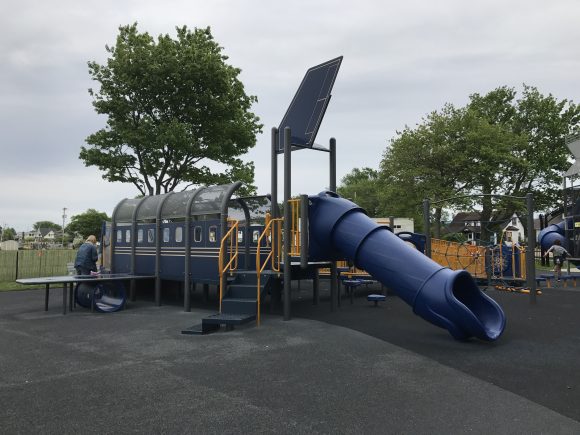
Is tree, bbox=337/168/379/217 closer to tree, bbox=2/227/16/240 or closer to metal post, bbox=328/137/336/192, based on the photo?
metal post, bbox=328/137/336/192

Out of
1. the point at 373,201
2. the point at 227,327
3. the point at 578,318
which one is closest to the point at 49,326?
the point at 227,327

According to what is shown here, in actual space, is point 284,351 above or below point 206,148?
below

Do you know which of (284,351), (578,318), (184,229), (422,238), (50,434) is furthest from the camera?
(422,238)

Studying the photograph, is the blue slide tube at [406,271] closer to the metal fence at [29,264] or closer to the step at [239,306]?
the step at [239,306]

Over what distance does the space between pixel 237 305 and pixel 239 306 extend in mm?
56

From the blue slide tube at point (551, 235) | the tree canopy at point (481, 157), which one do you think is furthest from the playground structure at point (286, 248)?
the tree canopy at point (481, 157)

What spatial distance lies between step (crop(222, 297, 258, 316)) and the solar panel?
3.79 metres

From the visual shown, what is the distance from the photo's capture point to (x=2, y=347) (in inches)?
299

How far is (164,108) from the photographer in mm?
20625

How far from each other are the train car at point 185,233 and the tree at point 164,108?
6.23 metres

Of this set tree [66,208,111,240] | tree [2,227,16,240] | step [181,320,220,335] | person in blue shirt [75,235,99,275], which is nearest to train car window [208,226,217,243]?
step [181,320,220,335]

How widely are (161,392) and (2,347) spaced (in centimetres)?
419

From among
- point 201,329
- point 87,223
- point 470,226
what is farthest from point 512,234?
point 87,223

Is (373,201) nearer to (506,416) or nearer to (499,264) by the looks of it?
(499,264)
